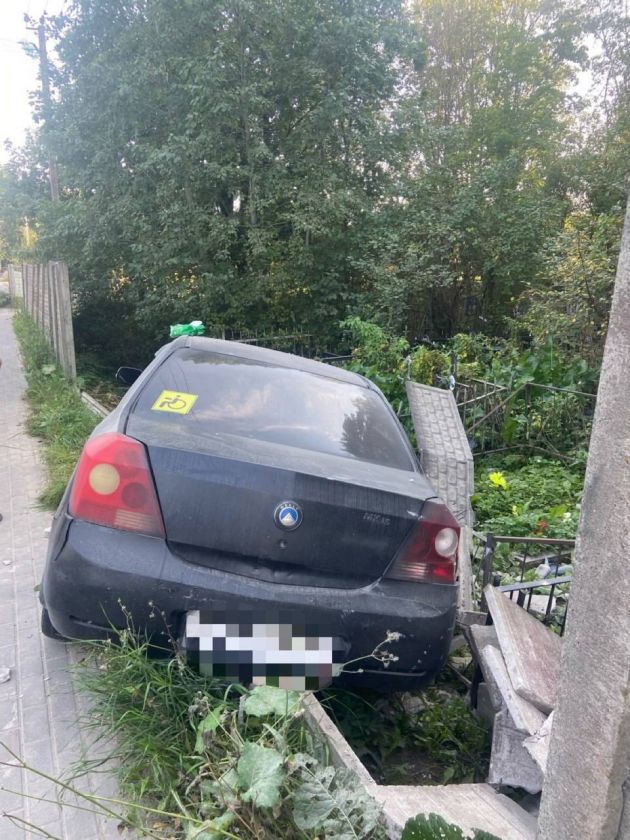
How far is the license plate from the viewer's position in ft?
7.29

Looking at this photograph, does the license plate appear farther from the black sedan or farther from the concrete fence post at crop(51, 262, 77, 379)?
the concrete fence post at crop(51, 262, 77, 379)

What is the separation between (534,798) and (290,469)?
143 centimetres

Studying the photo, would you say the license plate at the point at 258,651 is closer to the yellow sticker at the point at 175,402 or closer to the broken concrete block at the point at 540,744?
the broken concrete block at the point at 540,744

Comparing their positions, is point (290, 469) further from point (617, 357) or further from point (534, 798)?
point (534, 798)

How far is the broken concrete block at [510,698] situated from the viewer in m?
1.93

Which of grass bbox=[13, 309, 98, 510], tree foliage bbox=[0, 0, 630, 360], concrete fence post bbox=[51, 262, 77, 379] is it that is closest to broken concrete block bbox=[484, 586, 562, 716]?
grass bbox=[13, 309, 98, 510]

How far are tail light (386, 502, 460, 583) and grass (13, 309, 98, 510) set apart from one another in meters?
3.43

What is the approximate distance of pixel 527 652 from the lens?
2273 mm

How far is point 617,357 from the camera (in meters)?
1.24

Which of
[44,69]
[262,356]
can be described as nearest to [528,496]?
[262,356]

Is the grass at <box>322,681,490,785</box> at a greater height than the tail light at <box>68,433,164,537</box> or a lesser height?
lesser

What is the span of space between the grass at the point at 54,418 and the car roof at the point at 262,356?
2.30 m

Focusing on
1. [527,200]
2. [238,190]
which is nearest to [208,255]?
[238,190]

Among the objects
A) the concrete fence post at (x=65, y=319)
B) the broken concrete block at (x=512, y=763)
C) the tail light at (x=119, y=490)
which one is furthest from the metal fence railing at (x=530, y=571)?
the concrete fence post at (x=65, y=319)
